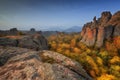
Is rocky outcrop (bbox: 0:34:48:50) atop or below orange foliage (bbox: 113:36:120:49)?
atop

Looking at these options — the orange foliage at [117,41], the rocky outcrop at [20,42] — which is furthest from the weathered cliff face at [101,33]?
the rocky outcrop at [20,42]

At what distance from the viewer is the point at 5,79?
Result: 30.9 ft

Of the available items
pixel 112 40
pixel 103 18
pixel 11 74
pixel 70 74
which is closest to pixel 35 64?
pixel 11 74

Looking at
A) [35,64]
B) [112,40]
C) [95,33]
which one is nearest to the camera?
[35,64]

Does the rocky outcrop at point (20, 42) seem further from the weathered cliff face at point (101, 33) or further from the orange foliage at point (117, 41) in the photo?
the orange foliage at point (117, 41)

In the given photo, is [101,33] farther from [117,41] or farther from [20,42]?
[20,42]

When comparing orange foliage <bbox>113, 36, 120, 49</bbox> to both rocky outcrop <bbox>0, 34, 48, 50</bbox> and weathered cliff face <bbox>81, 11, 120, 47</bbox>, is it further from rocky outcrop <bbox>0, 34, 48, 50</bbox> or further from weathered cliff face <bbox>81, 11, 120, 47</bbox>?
rocky outcrop <bbox>0, 34, 48, 50</bbox>

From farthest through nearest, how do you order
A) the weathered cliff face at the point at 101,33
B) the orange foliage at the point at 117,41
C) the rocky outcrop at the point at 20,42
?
the weathered cliff face at the point at 101,33, the orange foliage at the point at 117,41, the rocky outcrop at the point at 20,42

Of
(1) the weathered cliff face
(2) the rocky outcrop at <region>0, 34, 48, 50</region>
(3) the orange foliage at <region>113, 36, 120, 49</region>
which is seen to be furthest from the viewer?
(1) the weathered cliff face

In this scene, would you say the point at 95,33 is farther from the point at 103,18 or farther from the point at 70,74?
the point at 70,74

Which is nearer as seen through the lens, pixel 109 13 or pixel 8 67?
pixel 8 67

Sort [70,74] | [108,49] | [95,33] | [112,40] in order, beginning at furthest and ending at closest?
1. [95,33]
2. [112,40]
3. [108,49]
4. [70,74]

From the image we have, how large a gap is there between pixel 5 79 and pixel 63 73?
3272mm

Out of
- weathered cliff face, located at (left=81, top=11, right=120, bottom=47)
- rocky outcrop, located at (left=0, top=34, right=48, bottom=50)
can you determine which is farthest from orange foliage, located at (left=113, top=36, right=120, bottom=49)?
rocky outcrop, located at (left=0, top=34, right=48, bottom=50)
